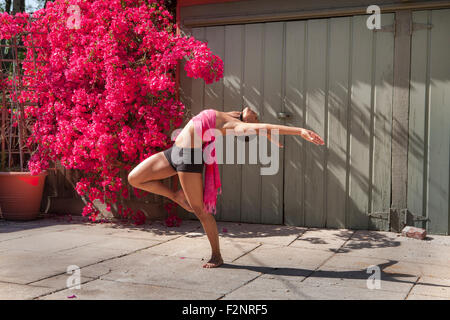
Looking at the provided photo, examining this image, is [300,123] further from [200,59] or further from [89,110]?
[89,110]

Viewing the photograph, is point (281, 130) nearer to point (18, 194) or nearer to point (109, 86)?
point (109, 86)

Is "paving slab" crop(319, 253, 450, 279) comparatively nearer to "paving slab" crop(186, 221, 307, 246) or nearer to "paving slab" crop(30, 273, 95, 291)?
"paving slab" crop(186, 221, 307, 246)

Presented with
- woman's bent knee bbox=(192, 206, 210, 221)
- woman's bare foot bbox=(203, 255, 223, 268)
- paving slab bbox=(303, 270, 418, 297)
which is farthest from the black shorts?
paving slab bbox=(303, 270, 418, 297)

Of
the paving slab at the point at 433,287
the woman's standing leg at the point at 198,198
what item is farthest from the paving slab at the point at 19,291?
the paving slab at the point at 433,287

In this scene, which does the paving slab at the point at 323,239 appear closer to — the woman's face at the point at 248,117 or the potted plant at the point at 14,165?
the woman's face at the point at 248,117

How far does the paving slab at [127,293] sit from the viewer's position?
370 cm

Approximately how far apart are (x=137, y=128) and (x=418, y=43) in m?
3.29

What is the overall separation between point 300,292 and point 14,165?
5.29 metres

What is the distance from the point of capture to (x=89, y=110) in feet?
21.7

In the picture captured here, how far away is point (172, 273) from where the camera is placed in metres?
4.39

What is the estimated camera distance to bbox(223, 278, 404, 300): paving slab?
12.2ft
